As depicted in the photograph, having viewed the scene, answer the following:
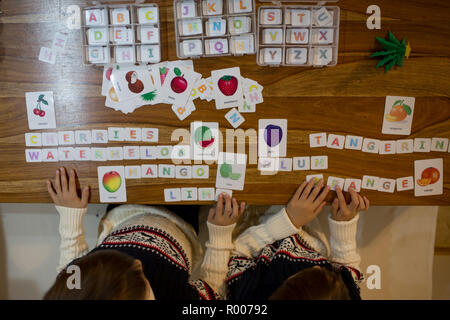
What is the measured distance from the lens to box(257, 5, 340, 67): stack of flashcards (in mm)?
942

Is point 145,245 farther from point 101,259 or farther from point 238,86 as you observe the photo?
point 238,86

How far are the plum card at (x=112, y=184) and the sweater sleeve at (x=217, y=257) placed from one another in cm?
34

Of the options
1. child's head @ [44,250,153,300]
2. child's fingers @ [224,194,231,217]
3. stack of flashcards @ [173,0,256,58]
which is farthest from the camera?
child's fingers @ [224,194,231,217]

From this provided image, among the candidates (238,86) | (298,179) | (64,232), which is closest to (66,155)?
(64,232)

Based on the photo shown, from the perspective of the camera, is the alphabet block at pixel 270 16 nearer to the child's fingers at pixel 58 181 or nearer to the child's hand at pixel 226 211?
the child's hand at pixel 226 211

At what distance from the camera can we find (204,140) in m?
1.01

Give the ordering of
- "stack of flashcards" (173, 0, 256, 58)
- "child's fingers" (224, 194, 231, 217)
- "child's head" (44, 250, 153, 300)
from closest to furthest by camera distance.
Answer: "child's head" (44, 250, 153, 300), "stack of flashcards" (173, 0, 256, 58), "child's fingers" (224, 194, 231, 217)

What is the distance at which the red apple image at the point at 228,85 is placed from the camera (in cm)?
98

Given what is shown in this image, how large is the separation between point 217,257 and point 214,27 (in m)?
0.78

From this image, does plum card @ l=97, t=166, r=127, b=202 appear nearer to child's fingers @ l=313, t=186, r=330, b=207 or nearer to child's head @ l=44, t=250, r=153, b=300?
child's head @ l=44, t=250, r=153, b=300

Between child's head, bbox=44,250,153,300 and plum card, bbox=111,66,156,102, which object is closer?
child's head, bbox=44,250,153,300

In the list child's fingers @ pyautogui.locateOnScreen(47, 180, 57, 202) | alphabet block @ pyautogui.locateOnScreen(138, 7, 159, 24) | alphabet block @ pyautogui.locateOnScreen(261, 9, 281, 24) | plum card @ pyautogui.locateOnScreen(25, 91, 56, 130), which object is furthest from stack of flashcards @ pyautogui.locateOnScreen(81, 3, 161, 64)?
child's fingers @ pyautogui.locateOnScreen(47, 180, 57, 202)

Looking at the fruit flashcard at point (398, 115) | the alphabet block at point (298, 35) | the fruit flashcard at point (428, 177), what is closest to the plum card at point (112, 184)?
→ the alphabet block at point (298, 35)

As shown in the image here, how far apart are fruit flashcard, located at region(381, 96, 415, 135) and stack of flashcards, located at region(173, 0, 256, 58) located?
0.50m
